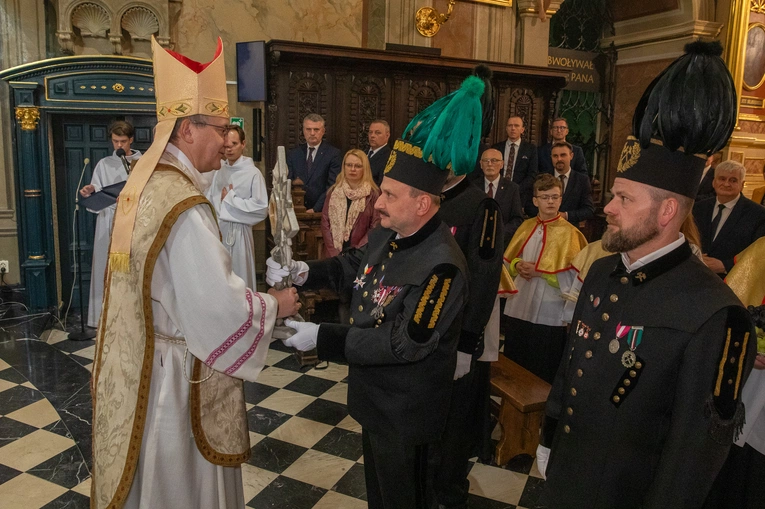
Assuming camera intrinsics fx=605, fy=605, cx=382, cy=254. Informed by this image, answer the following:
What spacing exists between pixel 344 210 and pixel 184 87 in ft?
9.81

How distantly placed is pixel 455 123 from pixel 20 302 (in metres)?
5.91

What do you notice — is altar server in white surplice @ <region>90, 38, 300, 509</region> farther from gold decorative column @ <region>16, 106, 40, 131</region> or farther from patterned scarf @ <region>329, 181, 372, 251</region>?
gold decorative column @ <region>16, 106, 40, 131</region>

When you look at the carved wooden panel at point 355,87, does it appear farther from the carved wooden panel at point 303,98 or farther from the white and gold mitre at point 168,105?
the white and gold mitre at point 168,105

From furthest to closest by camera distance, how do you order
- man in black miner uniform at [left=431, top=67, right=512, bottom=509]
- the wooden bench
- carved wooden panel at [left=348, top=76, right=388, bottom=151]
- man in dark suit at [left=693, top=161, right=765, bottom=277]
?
carved wooden panel at [left=348, top=76, right=388, bottom=151], man in dark suit at [left=693, top=161, right=765, bottom=277], the wooden bench, man in black miner uniform at [left=431, top=67, right=512, bottom=509]

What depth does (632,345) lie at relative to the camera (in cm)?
174

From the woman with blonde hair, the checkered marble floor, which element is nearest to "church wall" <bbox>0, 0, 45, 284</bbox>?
the checkered marble floor

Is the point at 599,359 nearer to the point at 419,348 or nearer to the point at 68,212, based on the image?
the point at 419,348

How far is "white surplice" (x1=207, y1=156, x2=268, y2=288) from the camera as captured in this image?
17.7 feet

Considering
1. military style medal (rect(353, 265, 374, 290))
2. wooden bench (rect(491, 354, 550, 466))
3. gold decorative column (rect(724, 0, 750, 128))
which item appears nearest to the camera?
military style medal (rect(353, 265, 374, 290))

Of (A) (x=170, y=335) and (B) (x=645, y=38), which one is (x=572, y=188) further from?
(B) (x=645, y=38)

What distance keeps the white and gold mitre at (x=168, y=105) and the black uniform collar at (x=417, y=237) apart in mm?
759

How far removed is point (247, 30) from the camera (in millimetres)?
7242

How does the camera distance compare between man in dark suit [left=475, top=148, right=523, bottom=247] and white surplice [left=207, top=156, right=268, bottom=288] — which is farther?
white surplice [left=207, top=156, right=268, bottom=288]

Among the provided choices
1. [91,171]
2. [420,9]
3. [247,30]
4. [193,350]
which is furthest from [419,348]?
[420,9]
